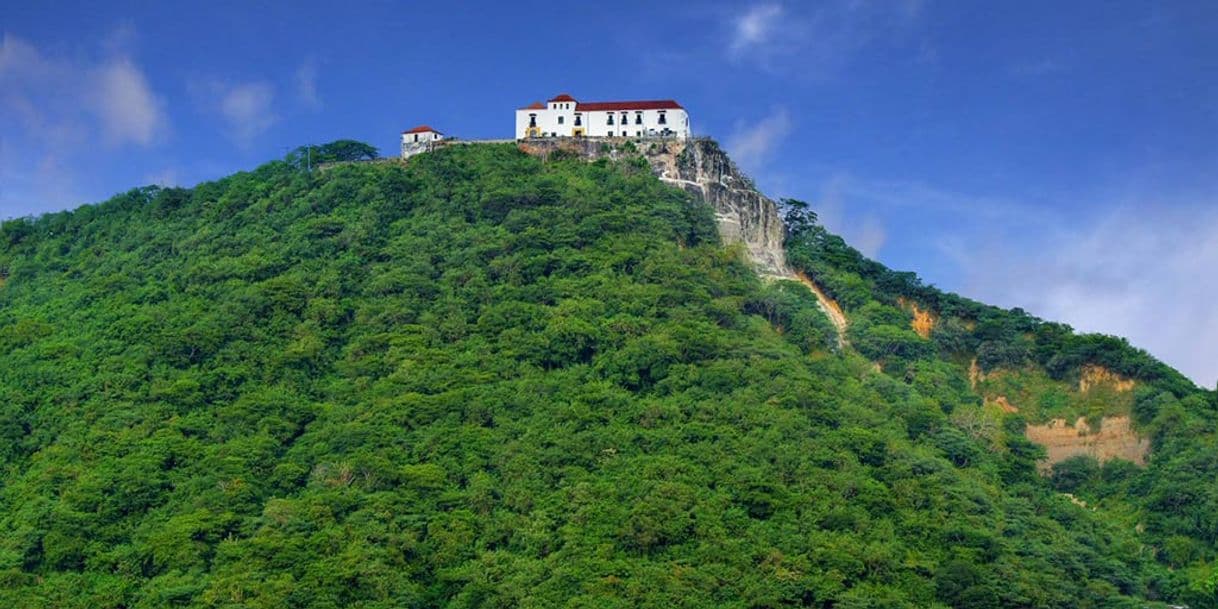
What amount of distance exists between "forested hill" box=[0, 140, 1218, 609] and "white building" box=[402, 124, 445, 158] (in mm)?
2142

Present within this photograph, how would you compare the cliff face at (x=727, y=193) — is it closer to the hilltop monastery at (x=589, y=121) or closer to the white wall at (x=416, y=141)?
the hilltop monastery at (x=589, y=121)

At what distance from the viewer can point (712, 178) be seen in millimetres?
75000

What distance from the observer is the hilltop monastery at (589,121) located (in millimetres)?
76250

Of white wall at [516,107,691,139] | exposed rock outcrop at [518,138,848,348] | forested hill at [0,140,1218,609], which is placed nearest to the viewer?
forested hill at [0,140,1218,609]

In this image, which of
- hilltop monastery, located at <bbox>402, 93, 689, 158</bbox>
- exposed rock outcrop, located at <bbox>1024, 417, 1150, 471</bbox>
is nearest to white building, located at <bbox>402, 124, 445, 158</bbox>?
hilltop monastery, located at <bbox>402, 93, 689, 158</bbox>

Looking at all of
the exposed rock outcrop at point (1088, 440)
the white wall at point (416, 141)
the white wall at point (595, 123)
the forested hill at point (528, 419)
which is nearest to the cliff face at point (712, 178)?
the white wall at point (595, 123)

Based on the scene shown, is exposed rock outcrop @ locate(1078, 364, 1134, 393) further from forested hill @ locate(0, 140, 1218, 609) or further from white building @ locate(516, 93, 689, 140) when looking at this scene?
white building @ locate(516, 93, 689, 140)

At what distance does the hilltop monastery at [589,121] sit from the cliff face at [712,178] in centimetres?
101

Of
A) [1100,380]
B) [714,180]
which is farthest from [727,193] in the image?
[1100,380]

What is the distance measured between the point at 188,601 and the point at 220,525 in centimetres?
320

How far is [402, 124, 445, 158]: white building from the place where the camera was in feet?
252

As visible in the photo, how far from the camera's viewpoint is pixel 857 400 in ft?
205

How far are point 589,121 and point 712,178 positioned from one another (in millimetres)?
6398

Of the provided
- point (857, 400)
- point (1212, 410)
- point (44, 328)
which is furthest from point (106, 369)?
point (1212, 410)
